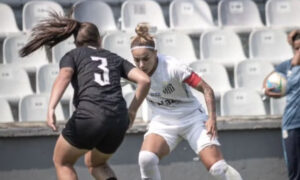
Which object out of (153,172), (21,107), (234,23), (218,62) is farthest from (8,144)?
(234,23)

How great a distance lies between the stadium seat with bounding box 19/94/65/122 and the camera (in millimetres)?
7688

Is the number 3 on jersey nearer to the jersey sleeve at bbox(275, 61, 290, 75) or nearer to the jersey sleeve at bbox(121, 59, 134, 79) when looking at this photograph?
the jersey sleeve at bbox(121, 59, 134, 79)

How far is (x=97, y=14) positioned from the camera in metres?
9.46

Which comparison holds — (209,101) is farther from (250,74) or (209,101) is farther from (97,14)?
(97,14)

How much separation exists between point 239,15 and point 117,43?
202cm

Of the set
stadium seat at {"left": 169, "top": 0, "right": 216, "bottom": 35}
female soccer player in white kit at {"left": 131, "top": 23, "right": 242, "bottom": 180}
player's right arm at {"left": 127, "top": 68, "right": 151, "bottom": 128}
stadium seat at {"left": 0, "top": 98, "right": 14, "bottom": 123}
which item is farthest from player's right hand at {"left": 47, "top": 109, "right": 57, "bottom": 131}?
stadium seat at {"left": 169, "top": 0, "right": 216, "bottom": 35}

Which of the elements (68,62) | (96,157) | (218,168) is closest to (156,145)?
(218,168)

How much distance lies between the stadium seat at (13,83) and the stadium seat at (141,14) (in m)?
1.75

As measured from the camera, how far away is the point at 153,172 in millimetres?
6066

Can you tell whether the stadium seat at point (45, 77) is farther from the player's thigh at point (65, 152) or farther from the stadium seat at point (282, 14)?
the stadium seat at point (282, 14)

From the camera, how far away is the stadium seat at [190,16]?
955cm

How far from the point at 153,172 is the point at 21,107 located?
216cm

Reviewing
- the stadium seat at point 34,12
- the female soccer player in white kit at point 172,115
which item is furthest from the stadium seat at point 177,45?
the female soccer player in white kit at point 172,115

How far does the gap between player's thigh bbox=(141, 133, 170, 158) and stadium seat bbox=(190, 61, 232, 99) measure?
2203mm
